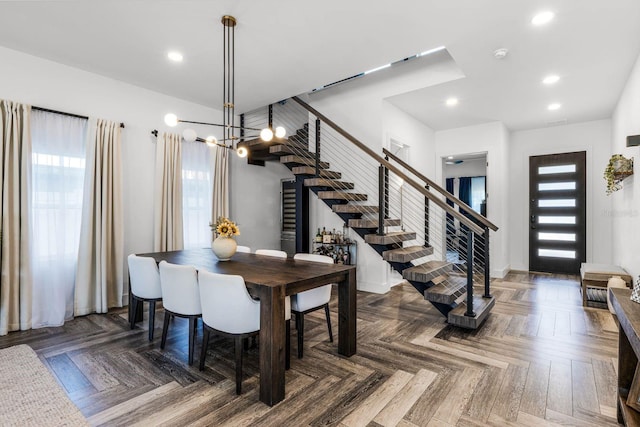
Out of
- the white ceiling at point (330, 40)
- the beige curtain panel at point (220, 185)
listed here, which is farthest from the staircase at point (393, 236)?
the white ceiling at point (330, 40)

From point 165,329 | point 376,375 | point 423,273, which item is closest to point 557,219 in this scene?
point 423,273

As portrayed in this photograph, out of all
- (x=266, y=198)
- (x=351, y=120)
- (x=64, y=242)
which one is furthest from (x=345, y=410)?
(x=266, y=198)

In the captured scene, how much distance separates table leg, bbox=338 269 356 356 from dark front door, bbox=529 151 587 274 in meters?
5.20

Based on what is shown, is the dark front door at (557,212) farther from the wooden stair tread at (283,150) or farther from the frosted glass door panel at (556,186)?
the wooden stair tread at (283,150)

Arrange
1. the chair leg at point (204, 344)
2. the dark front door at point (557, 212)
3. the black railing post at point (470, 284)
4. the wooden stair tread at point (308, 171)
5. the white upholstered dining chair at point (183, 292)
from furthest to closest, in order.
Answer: the dark front door at point (557, 212), the wooden stair tread at point (308, 171), the black railing post at point (470, 284), the white upholstered dining chair at point (183, 292), the chair leg at point (204, 344)

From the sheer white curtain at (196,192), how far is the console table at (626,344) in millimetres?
4688

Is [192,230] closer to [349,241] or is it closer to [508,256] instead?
[349,241]

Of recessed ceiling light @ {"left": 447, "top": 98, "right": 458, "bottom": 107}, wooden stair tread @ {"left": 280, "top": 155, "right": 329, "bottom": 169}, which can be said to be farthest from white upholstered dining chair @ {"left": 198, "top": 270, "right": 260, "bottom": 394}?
recessed ceiling light @ {"left": 447, "top": 98, "right": 458, "bottom": 107}

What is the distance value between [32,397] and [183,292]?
41.6 inches

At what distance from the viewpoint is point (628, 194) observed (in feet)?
13.3

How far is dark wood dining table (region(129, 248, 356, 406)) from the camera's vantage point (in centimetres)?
208

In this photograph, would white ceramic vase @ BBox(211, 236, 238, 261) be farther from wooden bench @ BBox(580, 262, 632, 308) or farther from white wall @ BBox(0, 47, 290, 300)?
wooden bench @ BBox(580, 262, 632, 308)

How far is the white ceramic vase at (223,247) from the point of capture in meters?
3.16

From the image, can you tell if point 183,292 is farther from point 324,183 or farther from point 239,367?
point 324,183
